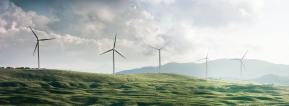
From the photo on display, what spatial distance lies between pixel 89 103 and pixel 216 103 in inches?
2004

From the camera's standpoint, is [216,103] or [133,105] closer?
[133,105]

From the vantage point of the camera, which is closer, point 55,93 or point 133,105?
point 133,105

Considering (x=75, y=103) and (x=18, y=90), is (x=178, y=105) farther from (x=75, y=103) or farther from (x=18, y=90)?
(x=18, y=90)

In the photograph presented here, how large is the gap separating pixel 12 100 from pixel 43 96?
56.3 ft

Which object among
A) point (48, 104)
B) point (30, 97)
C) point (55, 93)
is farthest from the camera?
point (55, 93)

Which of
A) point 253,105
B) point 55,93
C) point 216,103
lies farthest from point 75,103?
point 253,105

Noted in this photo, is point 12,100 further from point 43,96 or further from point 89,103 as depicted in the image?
point 89,103

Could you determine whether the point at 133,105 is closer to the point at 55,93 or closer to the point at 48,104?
the point at 48,104

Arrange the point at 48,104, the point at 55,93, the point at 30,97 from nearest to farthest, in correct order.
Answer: the point at 48,104 → the point at 30,97 → the point at 55,93

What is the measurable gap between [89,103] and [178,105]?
112 ft

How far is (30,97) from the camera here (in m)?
169

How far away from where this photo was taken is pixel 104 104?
162 metres

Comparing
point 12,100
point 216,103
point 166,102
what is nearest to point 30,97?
point 12,100

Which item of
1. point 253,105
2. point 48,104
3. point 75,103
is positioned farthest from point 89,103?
point 253,105
